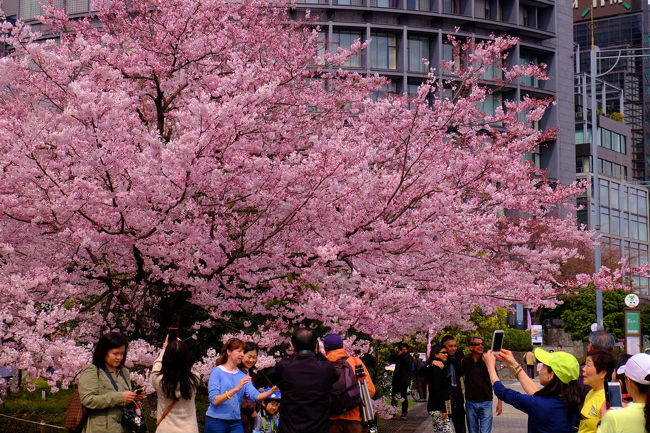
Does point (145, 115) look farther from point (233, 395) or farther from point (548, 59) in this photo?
point (548, 59)

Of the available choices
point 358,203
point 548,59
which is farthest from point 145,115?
point 548,59

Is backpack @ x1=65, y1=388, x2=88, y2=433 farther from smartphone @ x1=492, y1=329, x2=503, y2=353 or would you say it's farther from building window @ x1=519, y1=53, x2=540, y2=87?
building window @ x1=519, y1=53, x2=540, y2=87

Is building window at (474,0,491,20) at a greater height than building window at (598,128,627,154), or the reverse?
building window at (474,0,491,20)

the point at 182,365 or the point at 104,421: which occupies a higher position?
the point at 182,365

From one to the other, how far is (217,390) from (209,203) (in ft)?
11.7

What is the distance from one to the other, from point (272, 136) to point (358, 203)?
6.61ft

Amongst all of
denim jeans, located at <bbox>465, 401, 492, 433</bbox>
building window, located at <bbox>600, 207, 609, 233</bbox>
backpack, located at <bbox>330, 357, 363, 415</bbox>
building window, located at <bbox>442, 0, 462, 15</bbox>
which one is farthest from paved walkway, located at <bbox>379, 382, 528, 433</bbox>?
building window, located at <bbox>600, 207, 609, 233</bbox>

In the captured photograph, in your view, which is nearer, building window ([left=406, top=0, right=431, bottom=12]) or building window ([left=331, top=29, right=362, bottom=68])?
building window ([left=331, top=29, right=362, bottom=68])

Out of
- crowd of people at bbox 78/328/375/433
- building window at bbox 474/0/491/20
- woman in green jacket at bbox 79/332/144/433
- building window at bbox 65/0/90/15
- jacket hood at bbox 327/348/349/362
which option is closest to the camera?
woman in green jacket at bbox 79/332/144/433

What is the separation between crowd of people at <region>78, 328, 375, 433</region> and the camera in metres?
6.38

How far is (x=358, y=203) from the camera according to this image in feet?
35.3

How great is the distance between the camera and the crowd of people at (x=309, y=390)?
583 centimetres

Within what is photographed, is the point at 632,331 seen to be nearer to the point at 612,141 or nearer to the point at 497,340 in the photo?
the point at 497,340

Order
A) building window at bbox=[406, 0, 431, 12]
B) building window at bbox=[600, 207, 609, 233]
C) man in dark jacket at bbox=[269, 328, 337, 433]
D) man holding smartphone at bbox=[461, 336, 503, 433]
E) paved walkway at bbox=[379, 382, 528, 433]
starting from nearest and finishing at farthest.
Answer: man in dark jacket at bbox=[269, 328, 337, 433], man holding smartphone at bbox=[461, 336, 503, 433], paved walkway at bbox=[379, 382, 528, 433], building window at bbox=[406, 0, 431, 12], building window at bbox=[600, 207, 609, 233]
